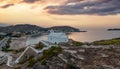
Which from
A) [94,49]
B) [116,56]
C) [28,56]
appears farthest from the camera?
[28,56]

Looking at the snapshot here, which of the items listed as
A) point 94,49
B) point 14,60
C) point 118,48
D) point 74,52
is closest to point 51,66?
point 74,52

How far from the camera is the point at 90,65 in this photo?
1021 inches

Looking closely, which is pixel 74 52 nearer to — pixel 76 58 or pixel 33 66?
pixel 76 58

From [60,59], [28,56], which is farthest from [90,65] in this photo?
[28,56]

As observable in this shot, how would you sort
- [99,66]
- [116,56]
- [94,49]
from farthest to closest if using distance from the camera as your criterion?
[94,49] → [116,56] → [99,66]

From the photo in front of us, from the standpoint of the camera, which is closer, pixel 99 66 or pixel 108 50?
pixel 99 66

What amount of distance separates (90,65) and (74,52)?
282 centimetres

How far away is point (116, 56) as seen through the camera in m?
27.5

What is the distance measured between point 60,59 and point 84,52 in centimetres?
268

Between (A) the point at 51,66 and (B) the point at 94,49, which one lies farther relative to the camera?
(B) the point at 94,49

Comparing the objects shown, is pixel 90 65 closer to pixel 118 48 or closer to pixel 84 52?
pixel 84 52

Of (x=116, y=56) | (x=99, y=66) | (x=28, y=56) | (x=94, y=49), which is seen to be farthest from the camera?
(x=28, y=56)

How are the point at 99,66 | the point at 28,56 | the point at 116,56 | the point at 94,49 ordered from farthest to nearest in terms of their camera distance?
the point at 28,56, the point at 94,49, the point at 116,56, the point at 99,66

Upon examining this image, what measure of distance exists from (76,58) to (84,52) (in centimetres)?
185
